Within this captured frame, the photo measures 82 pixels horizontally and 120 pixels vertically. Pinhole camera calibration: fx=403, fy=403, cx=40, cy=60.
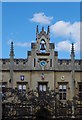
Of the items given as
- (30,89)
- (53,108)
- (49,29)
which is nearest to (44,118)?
(53,108)

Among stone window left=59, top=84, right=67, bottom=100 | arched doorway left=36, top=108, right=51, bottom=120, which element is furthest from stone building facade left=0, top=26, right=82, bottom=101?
arched doorway left=36, top=108, right=51, bottom=120

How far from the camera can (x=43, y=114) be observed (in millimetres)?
23812

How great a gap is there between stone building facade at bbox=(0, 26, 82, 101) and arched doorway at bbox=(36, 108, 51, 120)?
519 cm

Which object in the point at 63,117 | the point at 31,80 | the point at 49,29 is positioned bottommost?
the point at 63,117

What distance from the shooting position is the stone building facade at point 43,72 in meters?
29.7

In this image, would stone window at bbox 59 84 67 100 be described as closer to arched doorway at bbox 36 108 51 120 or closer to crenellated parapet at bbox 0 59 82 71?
crenellated parapet at bbox 0 59 82 71

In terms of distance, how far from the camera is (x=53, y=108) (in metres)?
25.7

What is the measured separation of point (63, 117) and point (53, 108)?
1.94 meters

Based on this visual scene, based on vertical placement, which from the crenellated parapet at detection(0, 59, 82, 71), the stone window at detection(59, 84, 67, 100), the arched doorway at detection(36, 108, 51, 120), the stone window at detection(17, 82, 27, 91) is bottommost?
the arched doorway at detection(36, 108, 51, 120)

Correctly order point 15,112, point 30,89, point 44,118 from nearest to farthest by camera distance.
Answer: point 44,118 < point 15,112 < point 30,89

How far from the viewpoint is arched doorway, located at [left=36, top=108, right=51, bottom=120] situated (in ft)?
74.5

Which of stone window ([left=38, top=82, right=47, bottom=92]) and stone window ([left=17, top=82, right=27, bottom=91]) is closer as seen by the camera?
stone window ([left=17, top=82, right=27, bottom=91])

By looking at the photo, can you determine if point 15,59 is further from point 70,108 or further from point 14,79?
point 70,108

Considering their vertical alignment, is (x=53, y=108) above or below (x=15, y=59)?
below
